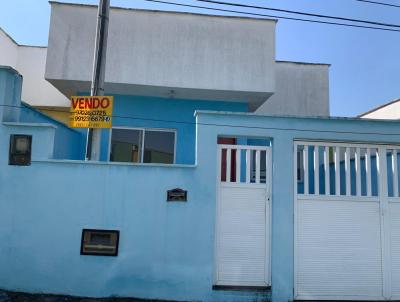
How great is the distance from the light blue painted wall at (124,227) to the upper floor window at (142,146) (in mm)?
3178

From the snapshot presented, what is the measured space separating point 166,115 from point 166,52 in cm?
158

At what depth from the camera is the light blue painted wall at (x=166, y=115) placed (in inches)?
386

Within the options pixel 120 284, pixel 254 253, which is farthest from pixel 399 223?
pixel 120 284

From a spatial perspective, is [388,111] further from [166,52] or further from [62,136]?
[62,136]

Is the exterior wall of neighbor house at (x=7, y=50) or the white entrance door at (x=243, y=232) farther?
the exterior wall of neighbor house at (x=7, y=50)

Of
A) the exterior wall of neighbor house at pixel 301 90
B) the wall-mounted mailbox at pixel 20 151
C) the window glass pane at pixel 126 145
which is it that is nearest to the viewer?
the wall-mounted mailbox at pixel 20 151

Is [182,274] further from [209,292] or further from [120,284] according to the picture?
[120,284]

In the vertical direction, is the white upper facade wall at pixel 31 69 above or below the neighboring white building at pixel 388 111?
above

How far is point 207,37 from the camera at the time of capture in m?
9.69

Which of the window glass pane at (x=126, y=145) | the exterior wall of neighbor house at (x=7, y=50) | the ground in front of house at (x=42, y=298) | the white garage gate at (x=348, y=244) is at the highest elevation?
the exterior wall of neighbor house at (x=7, y=50)

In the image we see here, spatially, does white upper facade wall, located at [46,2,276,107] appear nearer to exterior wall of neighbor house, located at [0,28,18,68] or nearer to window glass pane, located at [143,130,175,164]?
window glass pane, located at [143,130,175,164]

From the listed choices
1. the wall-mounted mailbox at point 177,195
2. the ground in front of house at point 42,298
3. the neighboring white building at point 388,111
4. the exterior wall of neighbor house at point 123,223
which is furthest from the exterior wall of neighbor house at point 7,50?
the neighboring white building at point 388,111

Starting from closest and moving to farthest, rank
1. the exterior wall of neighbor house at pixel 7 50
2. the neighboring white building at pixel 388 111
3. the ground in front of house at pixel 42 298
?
the ground in front of house at pixel 42 298 < the neighboring white building at pixel 388 111 < the exterior wall of neighbor house at pixel 7 50

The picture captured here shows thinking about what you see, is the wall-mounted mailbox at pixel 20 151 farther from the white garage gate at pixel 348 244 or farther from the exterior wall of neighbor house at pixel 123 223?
the white garage gate at pixel 348 244
